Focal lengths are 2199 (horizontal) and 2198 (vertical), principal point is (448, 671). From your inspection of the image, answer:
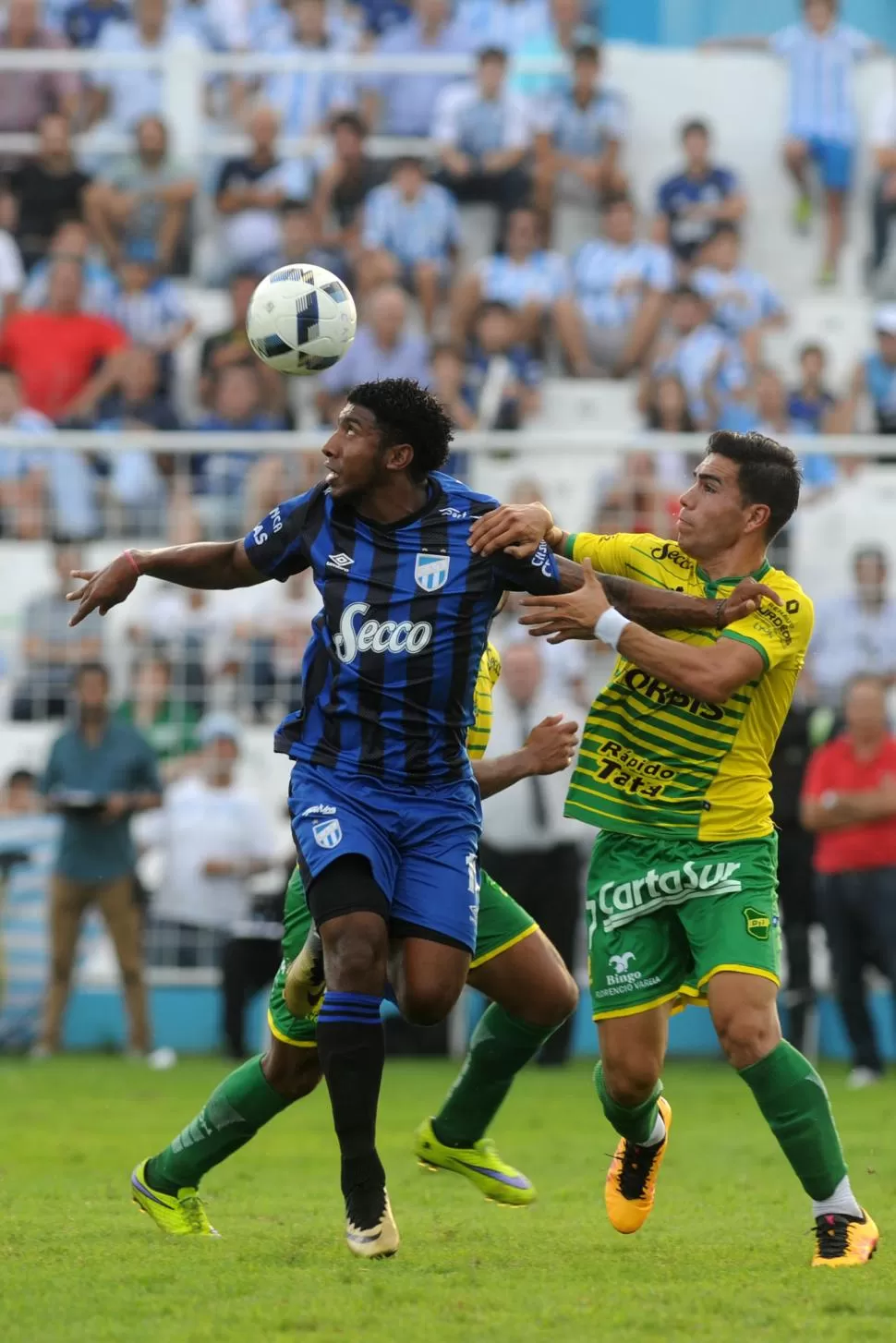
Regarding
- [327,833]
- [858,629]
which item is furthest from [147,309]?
[327,833]

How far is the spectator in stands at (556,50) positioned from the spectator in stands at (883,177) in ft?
8.71

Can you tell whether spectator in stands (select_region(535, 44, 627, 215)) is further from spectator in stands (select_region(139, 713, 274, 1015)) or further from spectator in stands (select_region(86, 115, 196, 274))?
spectator in stands (select_region(139, 713, 274, 1015))

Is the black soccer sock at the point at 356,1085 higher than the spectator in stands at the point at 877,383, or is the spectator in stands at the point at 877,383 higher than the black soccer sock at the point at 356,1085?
the spectator in stands at the point at 877,383

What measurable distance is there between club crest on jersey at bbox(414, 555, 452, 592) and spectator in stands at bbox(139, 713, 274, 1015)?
8.40 metres

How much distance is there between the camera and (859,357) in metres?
17.8

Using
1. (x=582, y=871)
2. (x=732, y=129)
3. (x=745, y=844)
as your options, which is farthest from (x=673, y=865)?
(x=732, y=129)

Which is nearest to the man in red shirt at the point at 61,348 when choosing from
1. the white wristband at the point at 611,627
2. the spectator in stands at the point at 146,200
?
the spectator in stands at the point at 146,200

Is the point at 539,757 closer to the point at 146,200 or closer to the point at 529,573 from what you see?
the point at 529,573

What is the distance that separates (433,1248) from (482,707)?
1831 millimetres

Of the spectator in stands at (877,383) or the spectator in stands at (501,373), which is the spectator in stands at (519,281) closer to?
the spectator in stands at (501,373)

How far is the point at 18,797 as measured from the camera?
1549 cm

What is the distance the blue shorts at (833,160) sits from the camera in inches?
771

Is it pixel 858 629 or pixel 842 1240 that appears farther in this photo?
pixel 858 629

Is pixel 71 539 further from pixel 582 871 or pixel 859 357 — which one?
pixel 859 357
